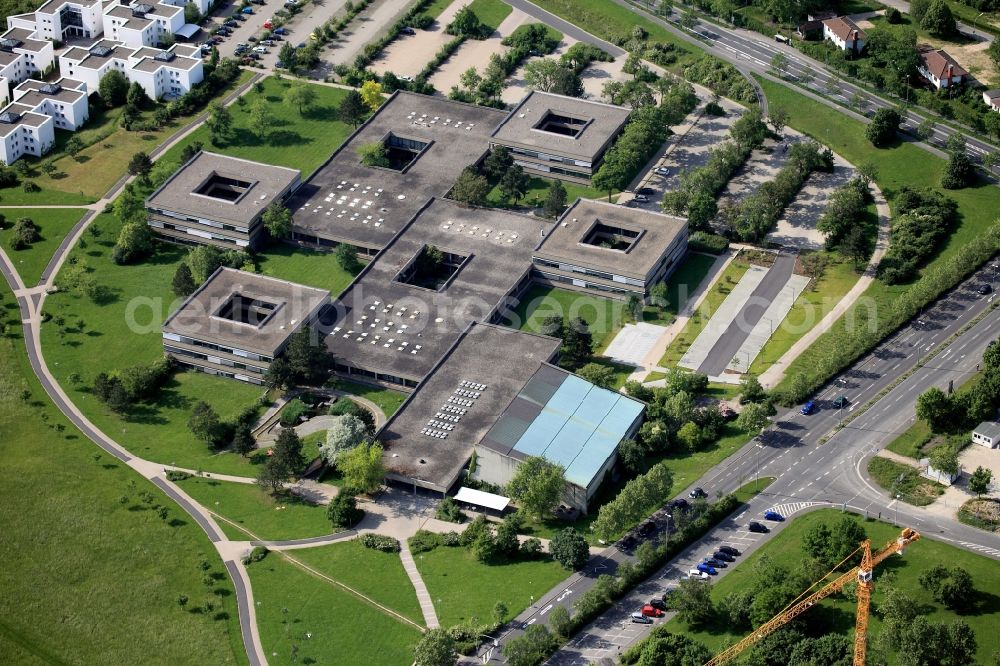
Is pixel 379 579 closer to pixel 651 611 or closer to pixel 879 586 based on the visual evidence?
pixel 651 611

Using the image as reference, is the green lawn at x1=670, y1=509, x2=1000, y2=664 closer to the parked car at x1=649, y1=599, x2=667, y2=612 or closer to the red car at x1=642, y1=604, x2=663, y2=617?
the red car at x1=642, y1=604, x2=663, y2=617

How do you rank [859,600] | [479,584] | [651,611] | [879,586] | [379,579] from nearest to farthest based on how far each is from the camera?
[859,600] < [879,586] < [651,611] < [479,584] < [379,579]

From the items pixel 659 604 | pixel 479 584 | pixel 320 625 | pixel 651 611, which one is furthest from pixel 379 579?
pixel 659 604

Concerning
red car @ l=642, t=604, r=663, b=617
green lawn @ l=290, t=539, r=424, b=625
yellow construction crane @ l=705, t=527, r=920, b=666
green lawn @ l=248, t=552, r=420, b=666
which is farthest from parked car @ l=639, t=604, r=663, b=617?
green lawn @ l=248, t=552, r=420, b=666

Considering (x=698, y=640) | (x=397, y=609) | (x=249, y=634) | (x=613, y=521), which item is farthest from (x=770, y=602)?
(x=249, y=634)

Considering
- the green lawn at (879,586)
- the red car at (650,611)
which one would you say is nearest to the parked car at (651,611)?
the red car at (650,611)

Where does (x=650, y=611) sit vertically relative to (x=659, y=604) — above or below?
above

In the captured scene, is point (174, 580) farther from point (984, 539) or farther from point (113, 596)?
point (984, 539)

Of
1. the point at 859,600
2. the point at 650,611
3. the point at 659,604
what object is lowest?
the point at 659,604
